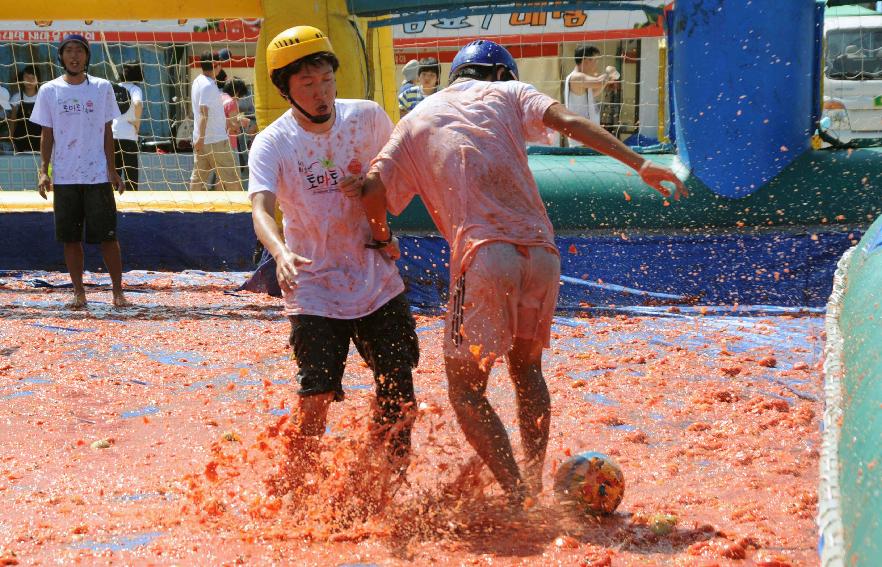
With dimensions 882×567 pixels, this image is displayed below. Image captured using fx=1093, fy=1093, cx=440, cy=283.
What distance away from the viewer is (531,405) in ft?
12.6

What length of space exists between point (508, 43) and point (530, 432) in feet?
29.9

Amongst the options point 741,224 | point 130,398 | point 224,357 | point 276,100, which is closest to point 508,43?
point 276,100

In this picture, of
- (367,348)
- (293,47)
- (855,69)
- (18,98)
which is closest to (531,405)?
(367,348)

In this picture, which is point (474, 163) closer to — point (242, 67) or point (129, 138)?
point (129, 138)

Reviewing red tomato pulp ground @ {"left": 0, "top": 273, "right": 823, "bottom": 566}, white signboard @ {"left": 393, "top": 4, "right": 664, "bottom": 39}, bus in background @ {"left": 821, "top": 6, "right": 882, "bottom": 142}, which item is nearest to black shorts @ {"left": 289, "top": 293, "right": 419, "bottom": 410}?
red tomato pulp ground @ {"left": 0, "top": 273, "right": 823, "bottom": 566}

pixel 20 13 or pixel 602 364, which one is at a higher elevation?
pixel 20 13

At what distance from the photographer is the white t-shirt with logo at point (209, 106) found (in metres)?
12.5

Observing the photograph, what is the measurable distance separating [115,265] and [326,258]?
5.18 meters

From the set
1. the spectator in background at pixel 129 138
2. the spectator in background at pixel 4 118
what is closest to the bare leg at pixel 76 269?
the spectator in background at pixel 129 138

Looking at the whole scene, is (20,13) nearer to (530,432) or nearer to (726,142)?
(726,142)

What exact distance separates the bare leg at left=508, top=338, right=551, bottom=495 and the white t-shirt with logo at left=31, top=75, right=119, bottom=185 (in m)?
5.58

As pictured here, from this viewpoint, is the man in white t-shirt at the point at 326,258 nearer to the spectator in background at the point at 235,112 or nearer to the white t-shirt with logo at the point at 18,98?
the spectator in background at the point at 235,112

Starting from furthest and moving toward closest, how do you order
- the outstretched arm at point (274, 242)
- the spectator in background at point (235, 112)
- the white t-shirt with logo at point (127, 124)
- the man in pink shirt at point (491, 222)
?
1. the spectator in background at point (235, 112)
2. the white t-shirt with logo at point (127, 124)
3. the man in pink shirt at point (491, 222)
4. the outstretched arm at point (274, 242)

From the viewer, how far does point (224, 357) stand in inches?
268
